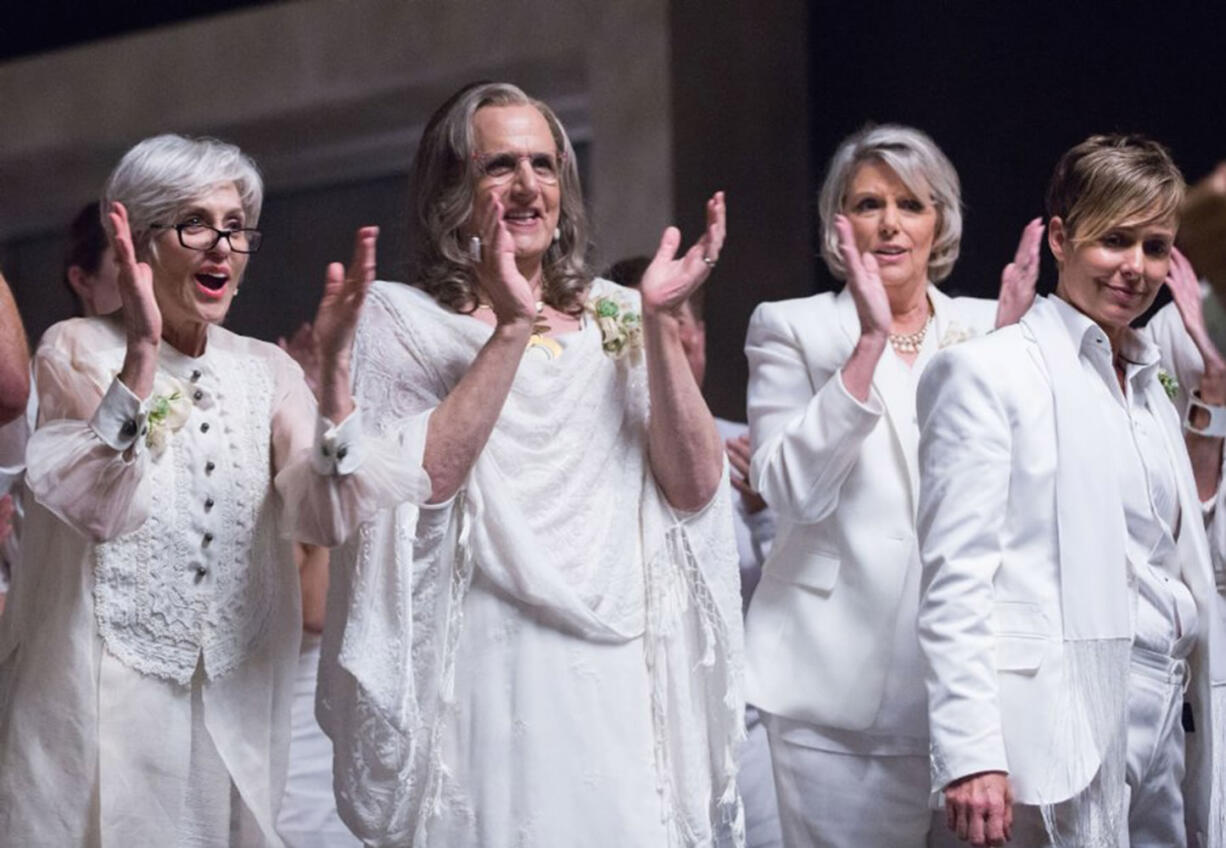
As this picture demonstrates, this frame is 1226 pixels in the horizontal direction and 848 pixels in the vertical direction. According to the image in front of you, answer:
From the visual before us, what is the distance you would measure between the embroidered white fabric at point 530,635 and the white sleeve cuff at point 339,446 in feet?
0.38

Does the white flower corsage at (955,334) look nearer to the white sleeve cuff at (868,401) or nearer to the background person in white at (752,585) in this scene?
the white sleeve cuff at (868,401)

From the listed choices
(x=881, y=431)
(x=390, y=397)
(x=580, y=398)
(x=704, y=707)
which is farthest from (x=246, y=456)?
(x=881, y=431)

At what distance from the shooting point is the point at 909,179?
163 inches

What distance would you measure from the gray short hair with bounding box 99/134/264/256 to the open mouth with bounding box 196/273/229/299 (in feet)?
0.33

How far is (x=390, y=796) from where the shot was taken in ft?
10.6

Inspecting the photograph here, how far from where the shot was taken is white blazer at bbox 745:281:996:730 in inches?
147

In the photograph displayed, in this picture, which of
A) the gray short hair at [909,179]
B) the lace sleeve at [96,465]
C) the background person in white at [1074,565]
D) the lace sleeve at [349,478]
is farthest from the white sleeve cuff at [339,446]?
the gray short hair at [909,179]

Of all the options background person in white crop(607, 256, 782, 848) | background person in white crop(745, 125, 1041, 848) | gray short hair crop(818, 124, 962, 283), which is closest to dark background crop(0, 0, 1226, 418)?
background person in white crop(607, 256, 782, 848)

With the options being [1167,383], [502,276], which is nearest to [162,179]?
[502,276]

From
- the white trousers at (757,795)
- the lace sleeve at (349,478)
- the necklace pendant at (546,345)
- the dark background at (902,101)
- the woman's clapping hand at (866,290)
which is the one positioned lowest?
the white trousers at (757,795)

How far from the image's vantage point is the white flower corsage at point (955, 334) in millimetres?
4020

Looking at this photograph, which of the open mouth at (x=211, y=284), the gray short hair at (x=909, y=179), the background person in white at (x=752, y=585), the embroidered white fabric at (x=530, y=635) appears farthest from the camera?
the background person in white at (x=752, y=585)

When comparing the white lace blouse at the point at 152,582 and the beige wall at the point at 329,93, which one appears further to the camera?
the beige wall at the point at 329,93

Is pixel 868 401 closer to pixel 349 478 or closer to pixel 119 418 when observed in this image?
pixel 349 478
